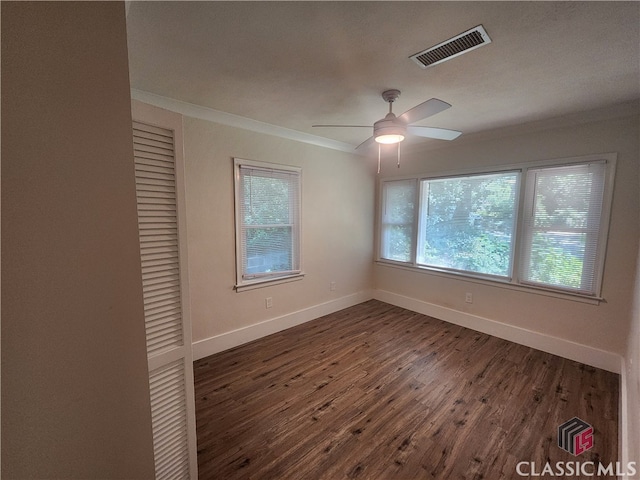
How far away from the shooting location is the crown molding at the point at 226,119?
2.26 meters

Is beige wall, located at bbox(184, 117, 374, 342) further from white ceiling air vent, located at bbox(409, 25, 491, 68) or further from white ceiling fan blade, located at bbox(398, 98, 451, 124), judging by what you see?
white ceiling air vent, located at bbox(409, 25, 491, 68)

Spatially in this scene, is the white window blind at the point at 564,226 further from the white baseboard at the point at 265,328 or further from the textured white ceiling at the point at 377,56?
the white baseboard at the point at 265,328

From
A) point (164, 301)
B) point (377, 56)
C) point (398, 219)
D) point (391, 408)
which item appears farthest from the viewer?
point (398, 219)

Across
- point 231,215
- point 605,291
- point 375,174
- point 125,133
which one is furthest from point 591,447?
point 375,174

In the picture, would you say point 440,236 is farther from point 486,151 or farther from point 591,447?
point 591,447

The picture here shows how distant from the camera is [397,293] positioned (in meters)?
4.20

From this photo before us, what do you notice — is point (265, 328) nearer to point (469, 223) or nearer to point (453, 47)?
point (469, 223)

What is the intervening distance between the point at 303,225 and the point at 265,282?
0.87m

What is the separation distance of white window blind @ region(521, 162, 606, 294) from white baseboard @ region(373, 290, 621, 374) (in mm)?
581

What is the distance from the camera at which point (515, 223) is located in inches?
117

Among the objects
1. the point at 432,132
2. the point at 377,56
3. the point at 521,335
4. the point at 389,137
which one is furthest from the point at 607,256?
the point at 377,56

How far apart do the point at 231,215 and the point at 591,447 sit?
10.9ft

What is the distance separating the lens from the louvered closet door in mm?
1104

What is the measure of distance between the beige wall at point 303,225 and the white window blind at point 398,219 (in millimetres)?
241
